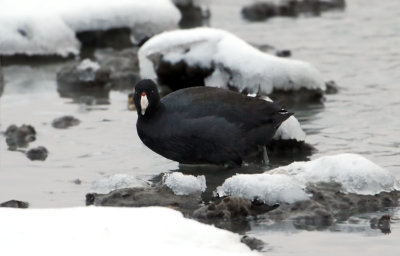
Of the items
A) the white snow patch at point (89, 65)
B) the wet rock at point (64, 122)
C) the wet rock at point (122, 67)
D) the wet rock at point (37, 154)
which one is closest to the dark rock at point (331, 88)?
the wet rock at point (122, 67)

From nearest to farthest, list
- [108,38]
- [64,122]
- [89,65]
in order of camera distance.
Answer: [64,122]
[89,65]
[108,38]

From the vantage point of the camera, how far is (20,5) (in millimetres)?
16547

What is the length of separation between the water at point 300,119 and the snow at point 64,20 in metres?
0.39

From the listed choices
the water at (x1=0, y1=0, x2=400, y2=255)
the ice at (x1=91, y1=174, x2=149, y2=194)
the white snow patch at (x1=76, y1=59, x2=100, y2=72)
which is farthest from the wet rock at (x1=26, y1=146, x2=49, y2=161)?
the white snow patch at (x1=76, y1=59, x2=100, y2=72)

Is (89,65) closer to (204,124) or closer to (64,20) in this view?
(64,20)

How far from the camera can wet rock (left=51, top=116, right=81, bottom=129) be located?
12172 mm

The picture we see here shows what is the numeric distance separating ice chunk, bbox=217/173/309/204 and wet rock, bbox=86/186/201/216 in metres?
0.35

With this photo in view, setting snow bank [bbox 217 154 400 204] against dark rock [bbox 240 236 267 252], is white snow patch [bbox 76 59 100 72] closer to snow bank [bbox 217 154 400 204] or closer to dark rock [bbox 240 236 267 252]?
snow bank [bbox 217 154 400 204]

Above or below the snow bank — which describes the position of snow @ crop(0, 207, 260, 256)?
below

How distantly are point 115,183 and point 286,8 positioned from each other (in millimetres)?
11093

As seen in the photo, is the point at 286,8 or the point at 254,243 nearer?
the point at 254,243

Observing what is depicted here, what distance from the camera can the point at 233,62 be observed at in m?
13.1

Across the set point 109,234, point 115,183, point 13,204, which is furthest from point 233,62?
point 109,234


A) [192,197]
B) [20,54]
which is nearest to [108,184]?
[192,197]
